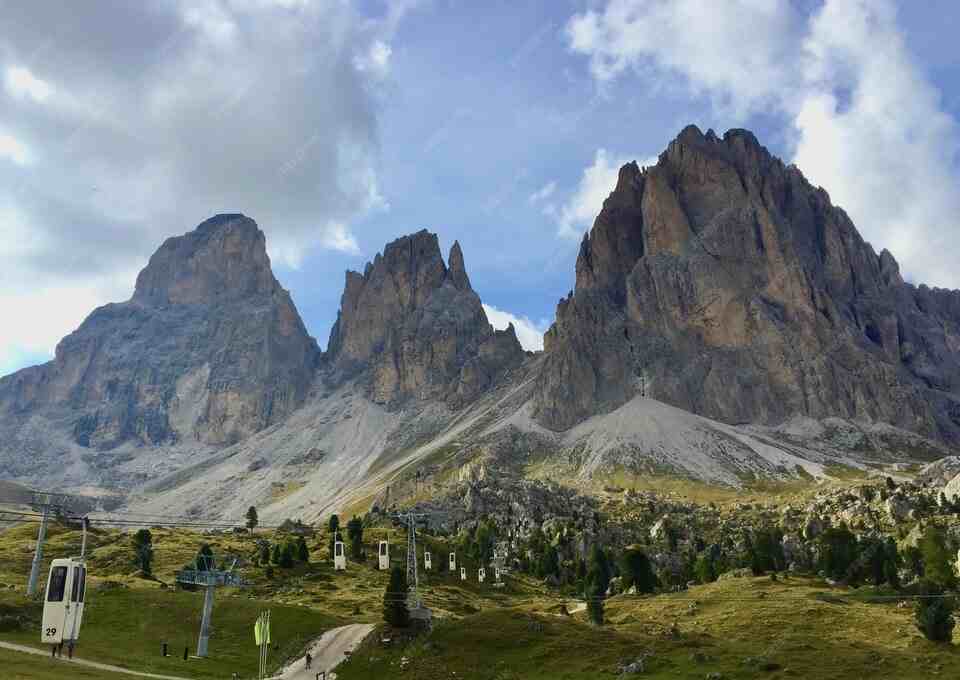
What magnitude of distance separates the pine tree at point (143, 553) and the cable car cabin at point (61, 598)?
48546 millimetres

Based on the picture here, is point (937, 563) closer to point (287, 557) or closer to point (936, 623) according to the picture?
point (936, 623)

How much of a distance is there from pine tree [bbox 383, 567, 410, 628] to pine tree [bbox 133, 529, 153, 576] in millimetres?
44312

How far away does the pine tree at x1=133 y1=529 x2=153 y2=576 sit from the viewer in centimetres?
9625

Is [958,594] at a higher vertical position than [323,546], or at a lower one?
lower

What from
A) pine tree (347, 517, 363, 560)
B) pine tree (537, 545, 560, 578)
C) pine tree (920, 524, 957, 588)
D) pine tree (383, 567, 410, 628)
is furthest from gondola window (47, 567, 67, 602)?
pine tree (537, 545, 560, 578)

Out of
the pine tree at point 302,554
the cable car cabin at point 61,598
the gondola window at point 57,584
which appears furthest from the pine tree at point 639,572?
the gondola window at point 57,584

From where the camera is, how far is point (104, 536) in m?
134

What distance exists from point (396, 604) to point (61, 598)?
78.3 feet

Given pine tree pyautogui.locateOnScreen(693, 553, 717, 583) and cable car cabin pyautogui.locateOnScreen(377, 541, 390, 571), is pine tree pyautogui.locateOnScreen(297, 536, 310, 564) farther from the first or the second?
pine tree pyautogui.locateOnScreen(693, 553, 717, 583)

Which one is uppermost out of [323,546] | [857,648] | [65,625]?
[323,546]

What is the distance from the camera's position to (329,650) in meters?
62.6

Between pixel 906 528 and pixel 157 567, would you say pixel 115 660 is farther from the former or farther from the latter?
pixel 906 528

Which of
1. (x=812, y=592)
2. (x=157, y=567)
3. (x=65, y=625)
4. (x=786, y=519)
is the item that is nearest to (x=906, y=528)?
(x=786, y=519)

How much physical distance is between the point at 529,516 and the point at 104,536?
85.5 m
